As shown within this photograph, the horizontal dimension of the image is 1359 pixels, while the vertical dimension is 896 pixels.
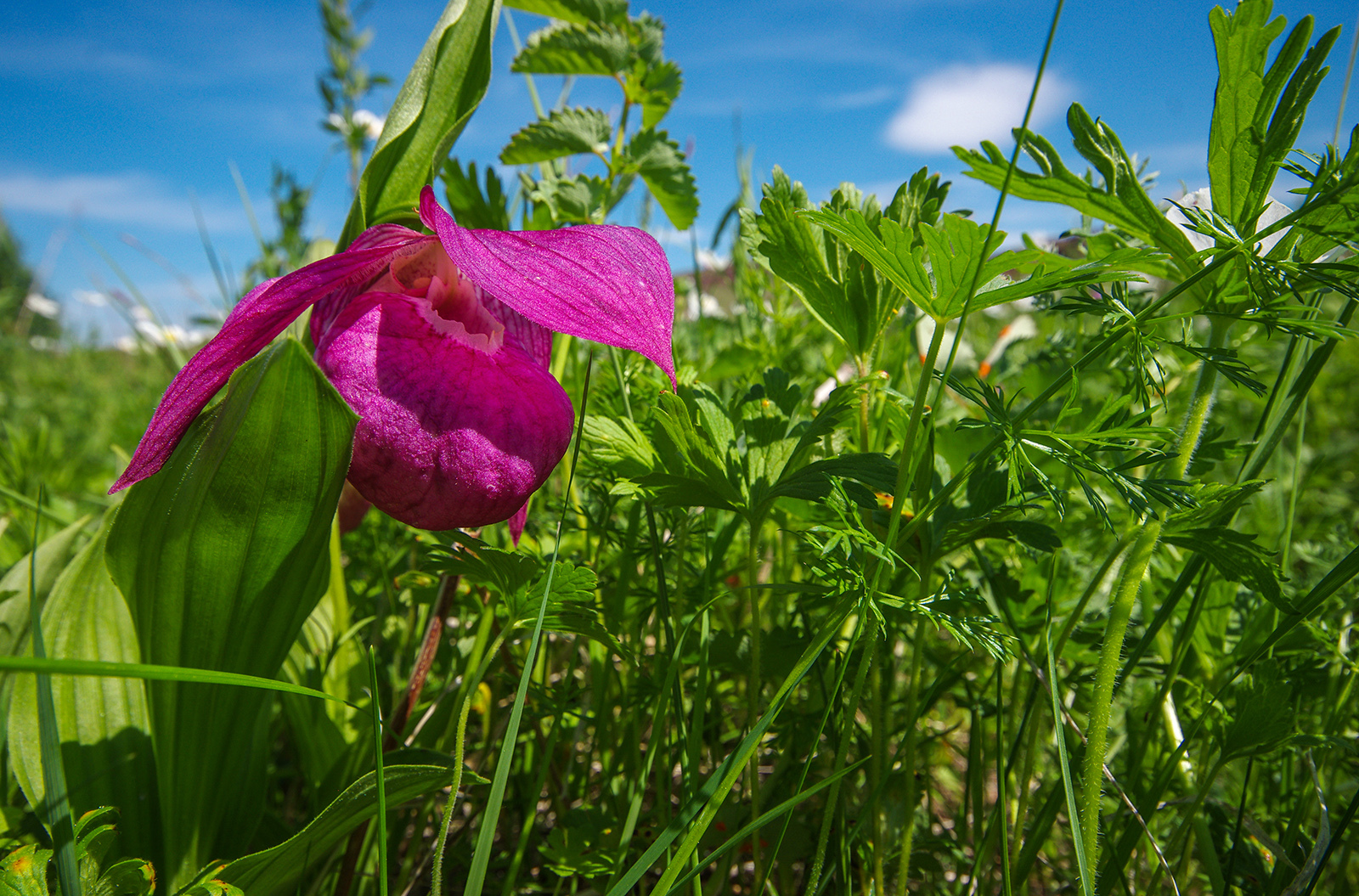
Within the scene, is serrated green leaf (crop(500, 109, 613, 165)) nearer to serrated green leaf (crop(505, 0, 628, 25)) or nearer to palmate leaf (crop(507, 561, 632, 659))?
serrated green leaf (crop(505, 0, 628, 25))

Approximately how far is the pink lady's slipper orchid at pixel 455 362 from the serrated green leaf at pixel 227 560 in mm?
48

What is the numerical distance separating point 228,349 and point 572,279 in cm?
35

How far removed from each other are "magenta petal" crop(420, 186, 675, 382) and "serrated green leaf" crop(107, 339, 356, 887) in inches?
6.8

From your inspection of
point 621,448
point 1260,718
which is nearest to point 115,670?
point 621,448

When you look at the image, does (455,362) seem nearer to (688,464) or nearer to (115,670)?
(688,464)

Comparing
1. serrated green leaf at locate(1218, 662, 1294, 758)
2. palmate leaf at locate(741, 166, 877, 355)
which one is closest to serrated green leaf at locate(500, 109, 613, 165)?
palmate leaf at locate(741, 166, 877, 355)

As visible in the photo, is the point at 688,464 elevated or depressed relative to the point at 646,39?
depressed

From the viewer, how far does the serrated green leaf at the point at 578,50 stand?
3.39ft

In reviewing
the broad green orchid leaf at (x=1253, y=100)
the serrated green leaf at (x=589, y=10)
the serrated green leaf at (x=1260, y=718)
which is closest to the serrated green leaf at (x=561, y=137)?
the serrated green leaf at (x=589, y=10)

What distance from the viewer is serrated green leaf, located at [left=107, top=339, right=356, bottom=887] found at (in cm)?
66

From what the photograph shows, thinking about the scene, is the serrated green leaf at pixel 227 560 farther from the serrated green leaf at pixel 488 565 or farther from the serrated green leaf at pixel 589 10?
the serrated green leaf at pixel 589 10

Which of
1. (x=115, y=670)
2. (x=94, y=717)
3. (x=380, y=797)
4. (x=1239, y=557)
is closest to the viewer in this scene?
(x=115, y=670)

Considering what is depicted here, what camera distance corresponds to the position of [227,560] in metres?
0.73

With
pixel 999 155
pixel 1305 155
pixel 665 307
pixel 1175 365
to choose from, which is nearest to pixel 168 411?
pixel 665 307
